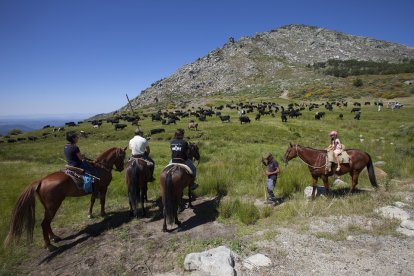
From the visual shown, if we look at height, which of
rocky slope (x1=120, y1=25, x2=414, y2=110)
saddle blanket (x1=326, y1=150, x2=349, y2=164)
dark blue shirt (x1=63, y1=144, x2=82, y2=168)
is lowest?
saddle blanket (x1=326, y1=150, x2=349, y2=164)

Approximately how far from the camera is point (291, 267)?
6.14 meters

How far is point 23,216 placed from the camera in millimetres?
7758

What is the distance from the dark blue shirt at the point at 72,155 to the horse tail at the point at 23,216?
127 centimetres

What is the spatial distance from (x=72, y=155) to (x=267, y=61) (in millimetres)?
136964

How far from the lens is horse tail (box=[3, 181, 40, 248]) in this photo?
25.1 feet

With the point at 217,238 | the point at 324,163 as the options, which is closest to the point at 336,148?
the point at 324,163

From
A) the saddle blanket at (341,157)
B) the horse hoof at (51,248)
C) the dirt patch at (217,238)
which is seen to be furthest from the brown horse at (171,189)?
the saddle blanket at (341,157)

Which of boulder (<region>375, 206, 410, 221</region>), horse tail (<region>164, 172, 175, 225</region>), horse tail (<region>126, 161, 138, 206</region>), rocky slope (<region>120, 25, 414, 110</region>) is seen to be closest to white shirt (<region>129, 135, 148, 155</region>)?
horse tail (<region>126, 161, 138, 206</region>)

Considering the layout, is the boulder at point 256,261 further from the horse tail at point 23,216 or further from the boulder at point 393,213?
the horse tail at point 23,216

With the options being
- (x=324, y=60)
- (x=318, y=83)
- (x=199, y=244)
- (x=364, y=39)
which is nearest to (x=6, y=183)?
(x=199, y=244)

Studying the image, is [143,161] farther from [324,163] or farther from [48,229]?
[324,163]

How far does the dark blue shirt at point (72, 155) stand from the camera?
347 inches

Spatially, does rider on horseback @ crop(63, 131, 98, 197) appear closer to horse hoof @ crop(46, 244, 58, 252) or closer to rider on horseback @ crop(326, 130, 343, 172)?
horse hoof @ crop(46, 244, 58, 252)

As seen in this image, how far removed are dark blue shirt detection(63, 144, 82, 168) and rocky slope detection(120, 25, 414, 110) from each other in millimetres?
91341
